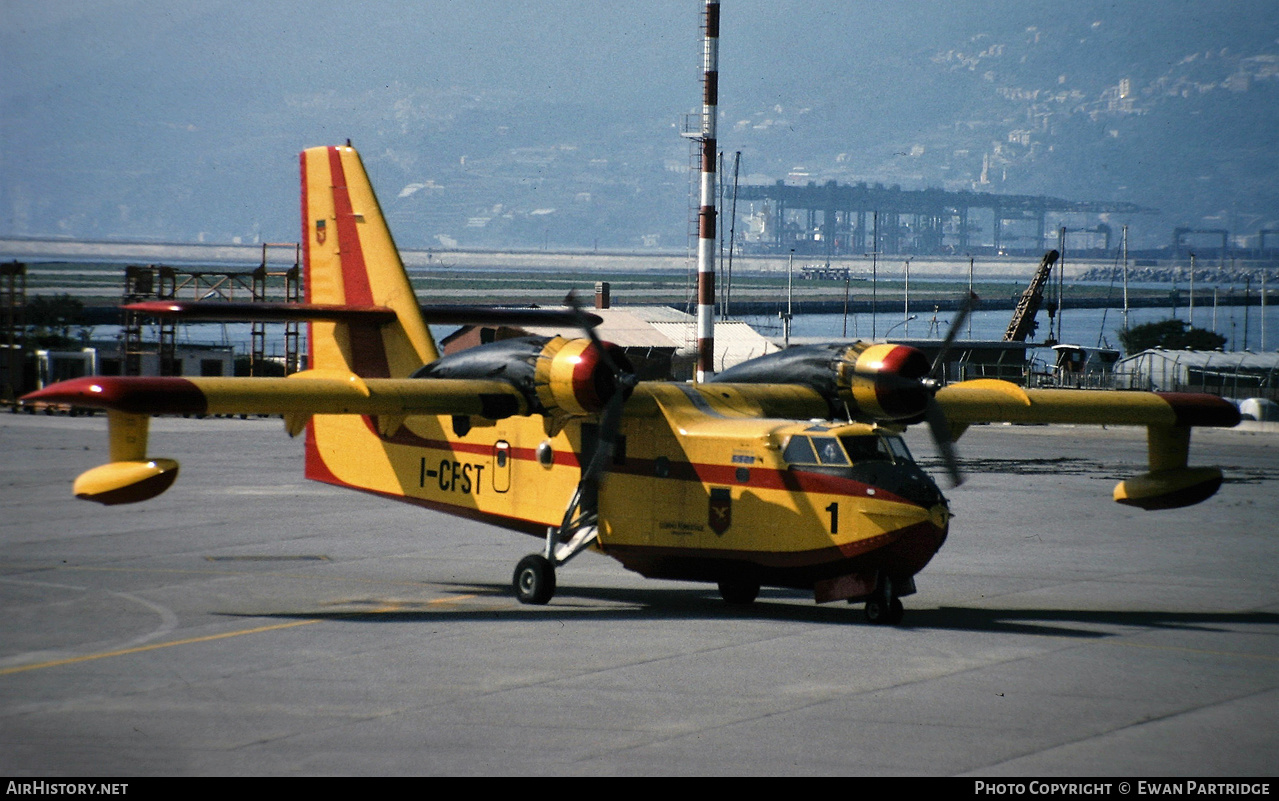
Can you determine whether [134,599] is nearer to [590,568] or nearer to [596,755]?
[590,568]

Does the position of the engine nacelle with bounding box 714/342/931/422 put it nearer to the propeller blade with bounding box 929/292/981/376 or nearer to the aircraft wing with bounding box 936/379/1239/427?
the propeller blade with bounding box 929/292/981/376

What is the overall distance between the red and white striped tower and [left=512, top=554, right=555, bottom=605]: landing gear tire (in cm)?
1727

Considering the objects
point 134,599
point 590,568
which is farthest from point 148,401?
point 590,568

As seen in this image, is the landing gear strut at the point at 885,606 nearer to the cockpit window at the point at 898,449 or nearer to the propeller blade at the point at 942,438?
the cockpit window at the point at 898,449

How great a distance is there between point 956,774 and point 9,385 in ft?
242

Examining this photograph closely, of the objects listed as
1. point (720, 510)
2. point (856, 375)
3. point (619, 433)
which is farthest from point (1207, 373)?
point (720, 510)

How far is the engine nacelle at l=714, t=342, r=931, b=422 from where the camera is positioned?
740 inches

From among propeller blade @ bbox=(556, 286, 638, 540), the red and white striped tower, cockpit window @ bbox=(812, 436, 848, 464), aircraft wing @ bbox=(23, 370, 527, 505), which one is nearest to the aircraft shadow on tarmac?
propeller blade @ bbox=(556, 286, 638, 540)

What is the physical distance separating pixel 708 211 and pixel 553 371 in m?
20.8

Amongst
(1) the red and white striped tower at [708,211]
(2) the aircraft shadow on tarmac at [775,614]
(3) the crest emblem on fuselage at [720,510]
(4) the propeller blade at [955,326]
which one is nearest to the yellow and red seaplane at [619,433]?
(3) the crest emblem on fuselage at [720,510]

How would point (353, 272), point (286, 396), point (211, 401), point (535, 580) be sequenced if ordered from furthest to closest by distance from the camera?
point (353, 272) < point (535, 580) < point (286, 396) < point (211, 401)

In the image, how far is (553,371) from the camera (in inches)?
734

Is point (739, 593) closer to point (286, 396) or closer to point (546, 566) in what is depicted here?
point (546, 566)

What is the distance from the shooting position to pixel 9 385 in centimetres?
7394
